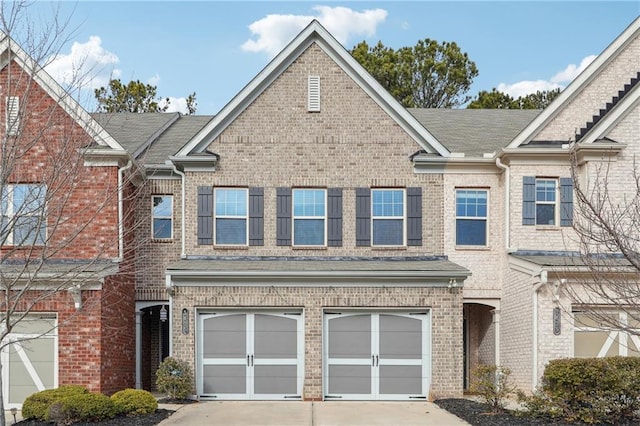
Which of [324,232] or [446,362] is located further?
[324,232]

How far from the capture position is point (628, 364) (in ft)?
49.2

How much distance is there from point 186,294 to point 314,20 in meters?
7.85

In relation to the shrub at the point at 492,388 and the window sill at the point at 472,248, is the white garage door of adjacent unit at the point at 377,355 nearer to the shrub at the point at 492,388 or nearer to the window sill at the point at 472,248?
the window sill at the point at 472,248

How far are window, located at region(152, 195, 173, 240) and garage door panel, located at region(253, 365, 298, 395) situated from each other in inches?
179

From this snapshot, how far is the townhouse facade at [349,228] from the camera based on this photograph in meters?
18.3

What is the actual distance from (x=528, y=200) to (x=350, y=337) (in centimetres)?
589

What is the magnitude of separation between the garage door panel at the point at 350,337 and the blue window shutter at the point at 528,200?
4927mm

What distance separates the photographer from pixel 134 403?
15273 millimetres

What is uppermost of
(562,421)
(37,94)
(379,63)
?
Result: (379,63)

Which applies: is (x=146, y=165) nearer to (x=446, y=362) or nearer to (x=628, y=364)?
(x=446, y=362)

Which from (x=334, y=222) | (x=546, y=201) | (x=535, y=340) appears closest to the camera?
(x=535, y=340)

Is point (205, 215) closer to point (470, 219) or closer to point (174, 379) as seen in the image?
point (174, 379)

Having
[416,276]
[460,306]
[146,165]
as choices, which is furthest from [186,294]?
[460,306]

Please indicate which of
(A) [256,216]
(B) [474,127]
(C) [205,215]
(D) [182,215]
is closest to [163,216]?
(D) [182,215]
